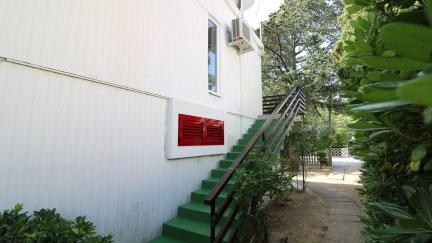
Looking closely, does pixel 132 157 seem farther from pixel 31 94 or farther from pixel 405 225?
pixel 405 225

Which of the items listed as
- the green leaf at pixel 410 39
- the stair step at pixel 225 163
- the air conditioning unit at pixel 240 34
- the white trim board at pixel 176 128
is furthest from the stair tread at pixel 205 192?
the green leaf at pixel 410 39

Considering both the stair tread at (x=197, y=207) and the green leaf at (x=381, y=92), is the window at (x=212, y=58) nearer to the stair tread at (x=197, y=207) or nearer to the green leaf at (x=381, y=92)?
the stair tread at (x=197, y=207)

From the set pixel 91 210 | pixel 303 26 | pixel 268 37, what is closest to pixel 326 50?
pixel 303 26

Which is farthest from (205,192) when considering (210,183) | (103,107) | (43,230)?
(43,230)

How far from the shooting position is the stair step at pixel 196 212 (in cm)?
371

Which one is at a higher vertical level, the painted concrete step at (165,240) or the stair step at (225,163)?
the stair step at (225,163)

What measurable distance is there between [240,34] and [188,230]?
4.54 metres

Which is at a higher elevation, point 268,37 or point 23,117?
point 268,37

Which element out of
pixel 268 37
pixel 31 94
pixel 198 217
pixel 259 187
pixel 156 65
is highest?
pixel 268 37

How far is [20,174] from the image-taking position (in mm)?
2197

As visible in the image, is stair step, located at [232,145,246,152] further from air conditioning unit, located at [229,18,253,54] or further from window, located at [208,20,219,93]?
air conditioning unit, located at [229,18,253,54]

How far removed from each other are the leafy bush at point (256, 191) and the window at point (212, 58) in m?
2.55

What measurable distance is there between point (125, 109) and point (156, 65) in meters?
0.97

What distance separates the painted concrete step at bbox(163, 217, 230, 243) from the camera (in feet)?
10.9
